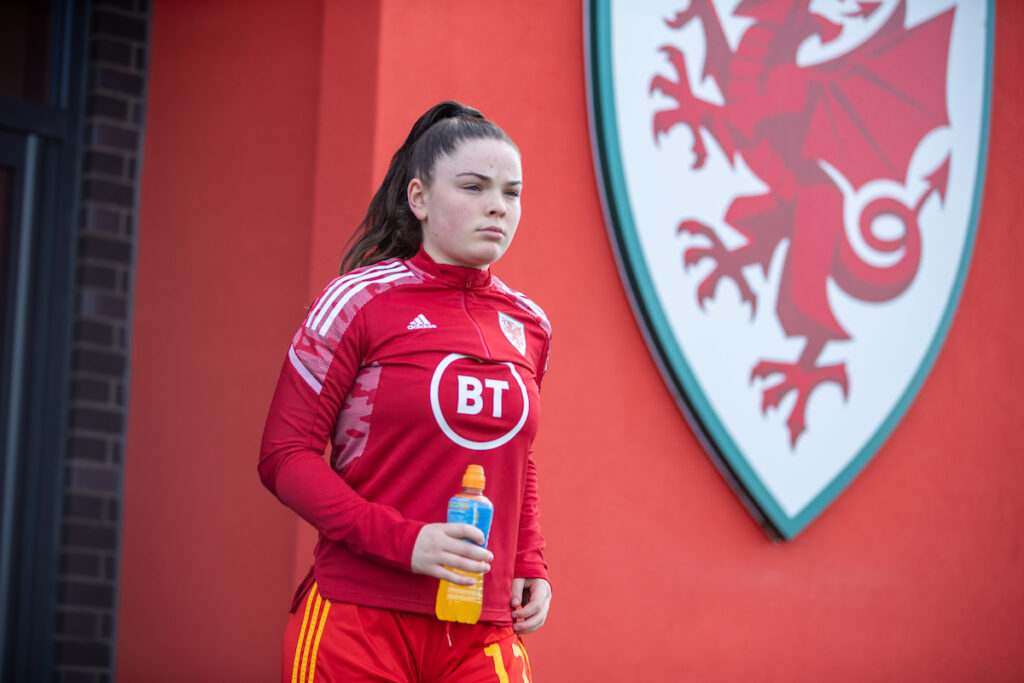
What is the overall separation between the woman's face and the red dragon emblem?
169cm

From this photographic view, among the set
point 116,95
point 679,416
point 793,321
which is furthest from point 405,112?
point 793,321

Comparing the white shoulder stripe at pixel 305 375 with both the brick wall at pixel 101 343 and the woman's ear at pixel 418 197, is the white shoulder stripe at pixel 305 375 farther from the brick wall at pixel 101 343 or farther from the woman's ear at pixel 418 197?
the brick wall at pixel 101 343

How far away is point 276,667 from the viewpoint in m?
3.17

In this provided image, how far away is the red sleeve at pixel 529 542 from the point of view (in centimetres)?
210

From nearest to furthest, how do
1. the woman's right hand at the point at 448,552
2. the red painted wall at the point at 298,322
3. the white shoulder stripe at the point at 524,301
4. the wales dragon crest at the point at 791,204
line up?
the woman's right hand at the point at 448,552 → the white shoulder stripe at the point at 524,301 → the red painted wall at the point at 298,322 → the wales dragon crest at the point at 791,204

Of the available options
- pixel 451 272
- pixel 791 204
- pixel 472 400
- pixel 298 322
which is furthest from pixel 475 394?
pixel 791 204

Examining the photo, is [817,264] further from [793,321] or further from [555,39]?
[555,39]

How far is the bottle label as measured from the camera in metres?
1.82

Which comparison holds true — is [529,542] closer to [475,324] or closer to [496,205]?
[475,324]

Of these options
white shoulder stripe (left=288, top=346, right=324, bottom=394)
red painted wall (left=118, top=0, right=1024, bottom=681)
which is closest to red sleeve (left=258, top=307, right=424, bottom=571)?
white shoulder stripe (left=288, top=346, right=324, bottom=394)

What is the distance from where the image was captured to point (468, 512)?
71.6 inches

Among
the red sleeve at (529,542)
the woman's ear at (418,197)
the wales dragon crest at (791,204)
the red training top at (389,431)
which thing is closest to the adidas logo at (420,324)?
the red training top at (389,431)

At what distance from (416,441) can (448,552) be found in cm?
21

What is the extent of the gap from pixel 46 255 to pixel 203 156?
1.79 ft
